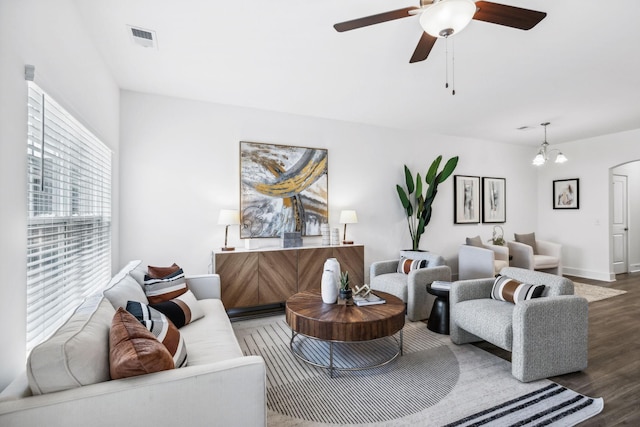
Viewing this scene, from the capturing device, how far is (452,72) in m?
3.03

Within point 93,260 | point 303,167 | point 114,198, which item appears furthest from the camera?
point 303,167

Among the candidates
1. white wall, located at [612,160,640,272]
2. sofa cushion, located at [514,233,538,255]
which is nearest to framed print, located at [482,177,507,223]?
sofa cushion, located at [514,233,538,255]

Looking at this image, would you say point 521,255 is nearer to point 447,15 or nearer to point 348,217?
point 348,217

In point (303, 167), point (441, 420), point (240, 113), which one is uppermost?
point (240, 113)

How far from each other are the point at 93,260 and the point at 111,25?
1785 mm

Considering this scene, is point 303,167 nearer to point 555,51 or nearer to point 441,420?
point 555,51

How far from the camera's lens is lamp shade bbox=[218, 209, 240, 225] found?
3.67 metres

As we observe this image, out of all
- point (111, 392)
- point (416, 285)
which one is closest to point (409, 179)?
point (416, 285)

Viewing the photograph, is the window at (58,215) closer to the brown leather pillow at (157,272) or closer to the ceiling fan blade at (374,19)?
the brown leather pillow at (157,272)

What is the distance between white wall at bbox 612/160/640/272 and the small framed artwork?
46.1 inches

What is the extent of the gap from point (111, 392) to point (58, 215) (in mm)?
1238

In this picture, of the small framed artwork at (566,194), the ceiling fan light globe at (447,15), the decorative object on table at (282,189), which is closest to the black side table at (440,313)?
the decorative object on table at (282,189)

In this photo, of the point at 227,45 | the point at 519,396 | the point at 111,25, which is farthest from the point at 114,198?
the point at 519,396

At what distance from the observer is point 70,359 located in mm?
1150
